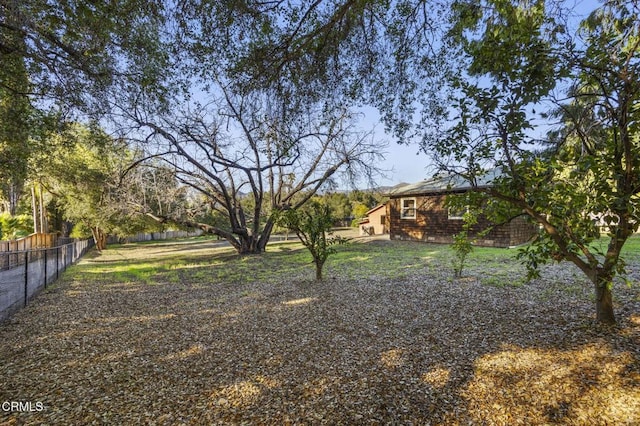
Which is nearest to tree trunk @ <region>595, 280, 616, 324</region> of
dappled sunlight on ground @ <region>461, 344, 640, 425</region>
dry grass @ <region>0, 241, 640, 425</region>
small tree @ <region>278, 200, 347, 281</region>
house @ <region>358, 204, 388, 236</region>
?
dry grass @ <region>0, 241, 640, 425</region>

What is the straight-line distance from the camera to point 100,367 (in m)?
3.33

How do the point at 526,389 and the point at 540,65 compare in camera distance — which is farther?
the point at 540,65

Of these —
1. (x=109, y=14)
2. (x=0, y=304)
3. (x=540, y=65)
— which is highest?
(x=109, y=14)

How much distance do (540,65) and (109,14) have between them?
5740 mm

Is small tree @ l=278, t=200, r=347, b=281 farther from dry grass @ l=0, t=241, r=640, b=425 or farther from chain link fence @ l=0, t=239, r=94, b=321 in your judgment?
chain link fence @ l=0, t=239, r=94, b=321

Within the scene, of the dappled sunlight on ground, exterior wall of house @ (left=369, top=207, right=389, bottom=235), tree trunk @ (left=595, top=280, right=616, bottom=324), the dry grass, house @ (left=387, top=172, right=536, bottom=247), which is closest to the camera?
the dappled sunlight on ground

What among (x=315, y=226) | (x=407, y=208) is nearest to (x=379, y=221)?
(x=407, y=208)

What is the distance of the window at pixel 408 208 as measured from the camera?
51.6ft

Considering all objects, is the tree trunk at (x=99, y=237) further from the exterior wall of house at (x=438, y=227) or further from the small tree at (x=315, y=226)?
the exterior wall of house at (x=438, y=227)

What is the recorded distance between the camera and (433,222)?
14773mm

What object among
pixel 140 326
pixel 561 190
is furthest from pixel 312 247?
pixel 561 190

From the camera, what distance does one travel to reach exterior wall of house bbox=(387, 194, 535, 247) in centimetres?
1268

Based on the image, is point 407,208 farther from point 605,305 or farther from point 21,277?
point 21,277

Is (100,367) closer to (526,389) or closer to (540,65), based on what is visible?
(526,389)
